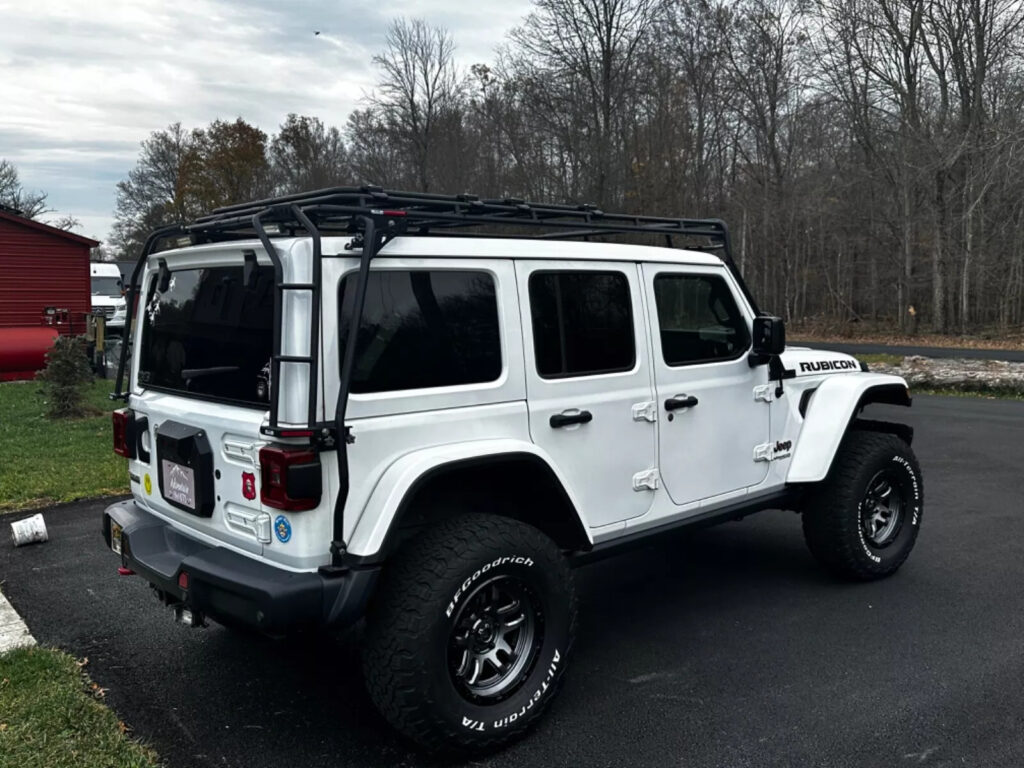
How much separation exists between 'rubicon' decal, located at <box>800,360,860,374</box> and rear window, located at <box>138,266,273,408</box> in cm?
312

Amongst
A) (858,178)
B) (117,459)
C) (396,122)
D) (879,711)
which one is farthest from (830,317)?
(879,711)

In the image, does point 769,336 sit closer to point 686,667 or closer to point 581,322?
point 581,322

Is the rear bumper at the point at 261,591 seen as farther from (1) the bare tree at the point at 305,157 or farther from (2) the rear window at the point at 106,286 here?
(1) the bare tree at the point at 305,157

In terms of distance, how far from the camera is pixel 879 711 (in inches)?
137

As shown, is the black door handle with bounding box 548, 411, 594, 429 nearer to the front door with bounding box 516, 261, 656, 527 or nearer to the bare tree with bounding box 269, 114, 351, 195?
the front door with bounding box 516, 261, 656, 527

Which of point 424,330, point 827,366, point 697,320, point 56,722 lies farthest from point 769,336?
point 56,722

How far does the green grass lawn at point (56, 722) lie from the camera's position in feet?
10.0

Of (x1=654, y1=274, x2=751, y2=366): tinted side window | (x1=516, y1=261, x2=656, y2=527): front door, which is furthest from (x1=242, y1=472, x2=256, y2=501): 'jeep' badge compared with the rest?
(x1=654, y1=274, x2=751, y2=366): tinted side window

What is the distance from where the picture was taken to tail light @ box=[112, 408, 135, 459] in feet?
13.1

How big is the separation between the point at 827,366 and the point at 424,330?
286 centimetres

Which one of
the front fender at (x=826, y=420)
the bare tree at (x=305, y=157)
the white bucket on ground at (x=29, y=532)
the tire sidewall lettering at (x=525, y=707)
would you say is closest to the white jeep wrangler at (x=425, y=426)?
the tire sidewall lettering at (x=525, y=707)

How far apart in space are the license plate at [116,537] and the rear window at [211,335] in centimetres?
67

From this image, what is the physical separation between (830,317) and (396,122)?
67.2ft

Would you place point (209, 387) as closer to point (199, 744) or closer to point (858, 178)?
point (199, 744)
